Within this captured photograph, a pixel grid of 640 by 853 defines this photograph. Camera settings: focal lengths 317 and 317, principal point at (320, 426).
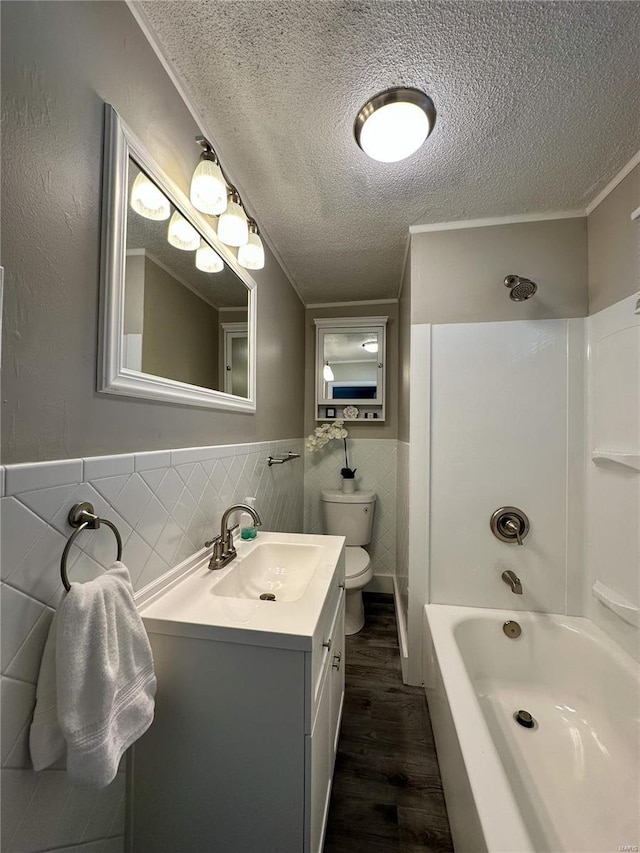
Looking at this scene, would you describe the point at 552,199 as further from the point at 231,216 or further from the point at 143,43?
the point at 143,43

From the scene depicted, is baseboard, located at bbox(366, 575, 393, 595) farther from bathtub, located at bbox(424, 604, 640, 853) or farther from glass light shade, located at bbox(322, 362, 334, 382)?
glass light shade, located at bbox(322, 362, 334, 382)

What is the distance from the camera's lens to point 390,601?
243cm

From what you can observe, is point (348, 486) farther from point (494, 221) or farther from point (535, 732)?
point (494, 221)

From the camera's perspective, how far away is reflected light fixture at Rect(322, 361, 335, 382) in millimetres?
2521

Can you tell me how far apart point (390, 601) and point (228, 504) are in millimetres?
1805

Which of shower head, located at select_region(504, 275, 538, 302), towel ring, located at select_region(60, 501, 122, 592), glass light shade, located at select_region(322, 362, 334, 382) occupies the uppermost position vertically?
shower head, located at select_region(504, 275, 538, 302)

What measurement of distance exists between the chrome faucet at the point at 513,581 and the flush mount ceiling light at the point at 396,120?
5.80 feet

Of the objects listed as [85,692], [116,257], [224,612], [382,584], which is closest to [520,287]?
[116,257]

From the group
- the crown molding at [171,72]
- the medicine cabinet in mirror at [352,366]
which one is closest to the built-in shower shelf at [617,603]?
the medicine cabinet in mirror at [352,366]

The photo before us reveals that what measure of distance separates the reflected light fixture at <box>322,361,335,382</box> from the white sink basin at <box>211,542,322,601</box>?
1555 mm

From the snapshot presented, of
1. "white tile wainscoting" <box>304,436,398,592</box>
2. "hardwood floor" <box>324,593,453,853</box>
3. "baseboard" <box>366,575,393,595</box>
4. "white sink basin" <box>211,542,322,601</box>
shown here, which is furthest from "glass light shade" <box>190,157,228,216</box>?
"baseboard" <box>366,575,393,595</box>

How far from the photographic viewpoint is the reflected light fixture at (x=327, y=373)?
252 cm

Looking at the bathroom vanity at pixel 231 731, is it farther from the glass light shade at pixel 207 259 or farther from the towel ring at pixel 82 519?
the glass light shade at pixel 207 259

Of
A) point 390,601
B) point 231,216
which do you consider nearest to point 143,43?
point 231,216
